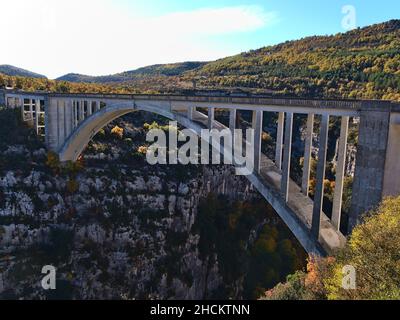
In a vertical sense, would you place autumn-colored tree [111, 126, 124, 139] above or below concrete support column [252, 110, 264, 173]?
below

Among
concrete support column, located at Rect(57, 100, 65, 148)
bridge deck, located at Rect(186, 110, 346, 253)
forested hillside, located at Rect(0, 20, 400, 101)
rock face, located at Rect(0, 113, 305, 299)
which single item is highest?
forested hillside, located at Rect(0, 20, 400, 101)

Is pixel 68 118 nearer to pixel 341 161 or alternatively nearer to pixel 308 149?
pixel 308 149

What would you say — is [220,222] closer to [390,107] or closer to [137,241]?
[137,241]

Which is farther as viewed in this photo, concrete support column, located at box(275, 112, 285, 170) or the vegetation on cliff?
concrete support column, located at box(275, 112, 285, 170)

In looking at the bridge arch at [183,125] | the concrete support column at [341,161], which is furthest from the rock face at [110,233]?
the concrete support column at [341,161]

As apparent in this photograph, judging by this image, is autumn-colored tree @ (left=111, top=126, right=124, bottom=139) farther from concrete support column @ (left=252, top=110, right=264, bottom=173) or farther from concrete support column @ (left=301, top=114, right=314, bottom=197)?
concrete support column @ (left=301, top=114, right=314, bottom=197)

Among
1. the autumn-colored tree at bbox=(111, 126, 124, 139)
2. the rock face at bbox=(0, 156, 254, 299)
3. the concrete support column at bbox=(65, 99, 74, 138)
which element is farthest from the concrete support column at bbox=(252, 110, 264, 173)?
the autumn-colored tree at bbox=(111, 126, 124, 139)
